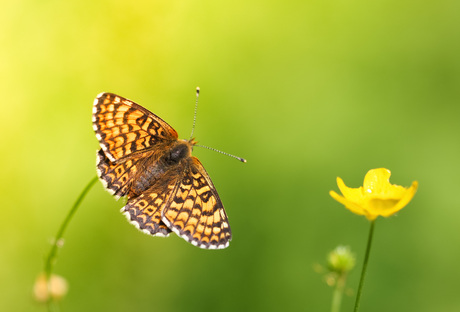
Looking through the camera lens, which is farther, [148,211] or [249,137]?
[249,137]

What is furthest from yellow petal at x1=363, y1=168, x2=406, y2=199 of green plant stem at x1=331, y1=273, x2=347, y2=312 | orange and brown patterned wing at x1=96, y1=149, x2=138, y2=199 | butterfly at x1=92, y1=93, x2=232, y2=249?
orange and brown patterned wing at x1=96, y1=149, x2=138, y2=199

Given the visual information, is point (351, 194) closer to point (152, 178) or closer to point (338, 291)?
point (338, 291)

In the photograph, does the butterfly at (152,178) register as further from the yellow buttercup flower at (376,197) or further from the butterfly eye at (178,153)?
the yellow buttercup flower at (376,197)

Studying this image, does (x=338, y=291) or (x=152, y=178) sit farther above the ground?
(x=152, y=178)

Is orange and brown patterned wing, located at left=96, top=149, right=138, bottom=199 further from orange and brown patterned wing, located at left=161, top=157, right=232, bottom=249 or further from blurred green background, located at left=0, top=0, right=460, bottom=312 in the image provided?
blurred green background, located at left=0, top=0, right=460, bottom=312

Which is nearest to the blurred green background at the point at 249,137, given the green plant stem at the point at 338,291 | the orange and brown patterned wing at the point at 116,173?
the green plant stem at the point at 338,291

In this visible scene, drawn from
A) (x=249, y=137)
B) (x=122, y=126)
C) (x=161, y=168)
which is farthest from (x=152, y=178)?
(x=249, y=137)

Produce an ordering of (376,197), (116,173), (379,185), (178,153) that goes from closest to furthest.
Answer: (376,197)
(379,185)
(116,173)
(178,153)
